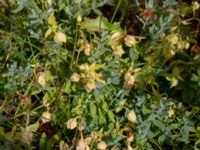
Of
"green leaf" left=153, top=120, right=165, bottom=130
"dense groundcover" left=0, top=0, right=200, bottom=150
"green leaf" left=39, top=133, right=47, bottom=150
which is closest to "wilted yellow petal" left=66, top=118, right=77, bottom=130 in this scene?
"dense groundcover" left=0, top=0, right=200, bottom=150

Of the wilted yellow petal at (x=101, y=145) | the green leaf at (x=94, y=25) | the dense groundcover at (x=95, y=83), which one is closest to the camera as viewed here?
the wilted yellow petal at (x=101, y=145)

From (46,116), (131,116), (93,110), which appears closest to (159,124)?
(131,116)

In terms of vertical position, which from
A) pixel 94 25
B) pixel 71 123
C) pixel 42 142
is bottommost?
pixel 42 142

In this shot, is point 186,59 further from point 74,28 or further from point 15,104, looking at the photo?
point 15,104

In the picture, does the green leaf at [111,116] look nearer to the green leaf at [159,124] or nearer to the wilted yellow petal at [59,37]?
the green leaf at [159,124]

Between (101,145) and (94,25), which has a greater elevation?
(94,25)

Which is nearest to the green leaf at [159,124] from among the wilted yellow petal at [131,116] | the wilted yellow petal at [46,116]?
the wilted yellow petal at [131,116]

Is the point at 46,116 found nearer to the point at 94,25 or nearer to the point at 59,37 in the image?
the point at 59,37

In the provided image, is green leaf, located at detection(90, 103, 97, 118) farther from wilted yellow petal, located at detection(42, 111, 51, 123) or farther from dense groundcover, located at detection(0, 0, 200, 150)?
wilted yellow petal, located at detection(42, 111, 51, 123)

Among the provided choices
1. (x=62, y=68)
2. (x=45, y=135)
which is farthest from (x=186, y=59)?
(x=45, y=135)
